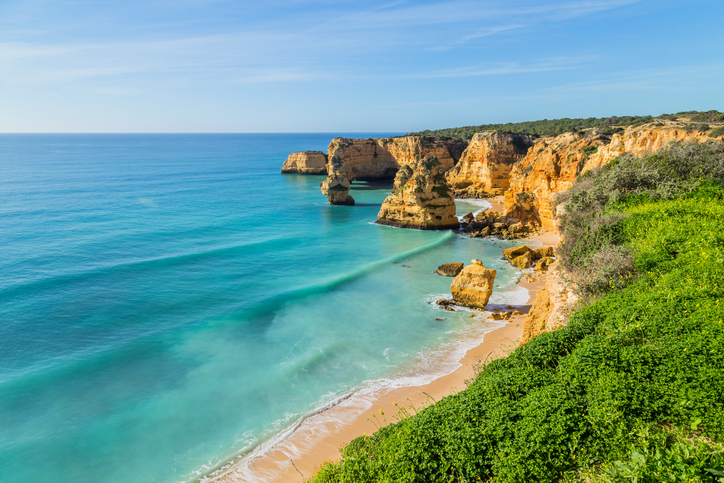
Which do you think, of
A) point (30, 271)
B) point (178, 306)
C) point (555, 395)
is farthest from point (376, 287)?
point (30, 271)

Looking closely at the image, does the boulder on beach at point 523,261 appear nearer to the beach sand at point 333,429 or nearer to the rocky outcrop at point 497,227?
the rocky outcrop at point 497,227

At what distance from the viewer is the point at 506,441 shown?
6586mm

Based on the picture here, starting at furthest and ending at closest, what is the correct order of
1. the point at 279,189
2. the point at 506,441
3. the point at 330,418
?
the point at 279,189 < the point at 330,418 < the point at 506,441

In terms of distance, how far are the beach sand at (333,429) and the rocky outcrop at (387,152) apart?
2448 inches

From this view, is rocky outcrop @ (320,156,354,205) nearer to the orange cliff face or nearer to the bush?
the orange cliff face

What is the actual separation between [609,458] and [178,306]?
2331 cm

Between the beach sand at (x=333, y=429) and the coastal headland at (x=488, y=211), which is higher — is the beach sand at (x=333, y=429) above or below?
below

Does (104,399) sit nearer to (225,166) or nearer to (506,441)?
(506,441)

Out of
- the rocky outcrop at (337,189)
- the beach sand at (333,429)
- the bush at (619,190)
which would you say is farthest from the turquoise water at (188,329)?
the rocky outcrop at (337,189)

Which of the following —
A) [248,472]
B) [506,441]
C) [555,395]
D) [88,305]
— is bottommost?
[248,472]

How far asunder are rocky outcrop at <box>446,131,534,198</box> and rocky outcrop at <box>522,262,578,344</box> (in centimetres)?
4569

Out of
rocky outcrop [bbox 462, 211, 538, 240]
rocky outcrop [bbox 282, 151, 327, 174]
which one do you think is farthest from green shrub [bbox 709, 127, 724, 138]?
rocky outcrop [bbox 282, 151, 327, 174]

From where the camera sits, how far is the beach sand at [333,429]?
38.7 feet

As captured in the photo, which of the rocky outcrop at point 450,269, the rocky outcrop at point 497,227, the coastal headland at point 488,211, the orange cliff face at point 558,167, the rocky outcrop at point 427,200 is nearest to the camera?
the coastal headland at point 488,211
